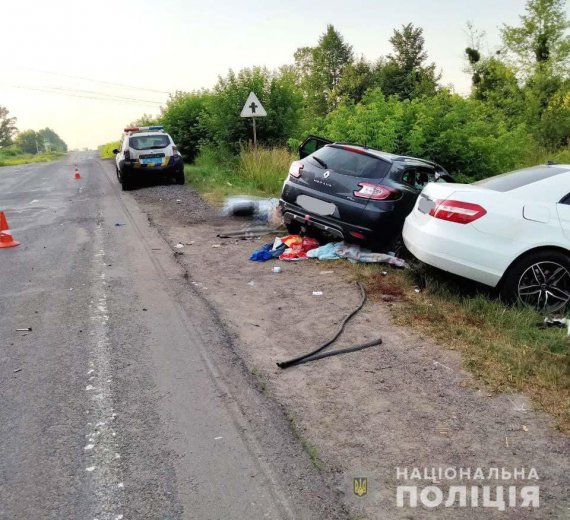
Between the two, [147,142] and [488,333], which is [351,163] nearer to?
[488,333]

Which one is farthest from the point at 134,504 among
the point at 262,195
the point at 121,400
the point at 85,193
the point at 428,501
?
the point at 85,193

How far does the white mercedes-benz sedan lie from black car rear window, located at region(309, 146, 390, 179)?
5.37ft

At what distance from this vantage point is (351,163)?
23.2ft

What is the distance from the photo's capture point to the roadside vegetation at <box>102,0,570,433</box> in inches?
169

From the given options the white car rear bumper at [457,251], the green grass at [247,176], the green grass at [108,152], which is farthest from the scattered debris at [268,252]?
the green grass at [108,152]

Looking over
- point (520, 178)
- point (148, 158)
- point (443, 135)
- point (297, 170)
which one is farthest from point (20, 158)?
point (520, 178)

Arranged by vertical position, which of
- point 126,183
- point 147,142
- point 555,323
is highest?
point 147,142

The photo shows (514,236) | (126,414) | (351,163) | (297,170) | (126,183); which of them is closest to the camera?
(126,414)

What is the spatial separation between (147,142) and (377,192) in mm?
10682

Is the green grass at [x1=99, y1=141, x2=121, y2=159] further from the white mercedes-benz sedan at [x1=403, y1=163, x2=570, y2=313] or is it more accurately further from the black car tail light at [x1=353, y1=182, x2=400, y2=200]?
the white mercedes-benz sedan at [x1=403, y1=163, x2=570, y2=313]

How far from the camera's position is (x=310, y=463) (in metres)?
2.90

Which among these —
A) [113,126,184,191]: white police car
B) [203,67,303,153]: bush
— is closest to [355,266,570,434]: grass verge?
[113,126,184,191]: white police car

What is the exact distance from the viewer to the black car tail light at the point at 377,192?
262 inches

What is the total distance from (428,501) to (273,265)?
189 inches
